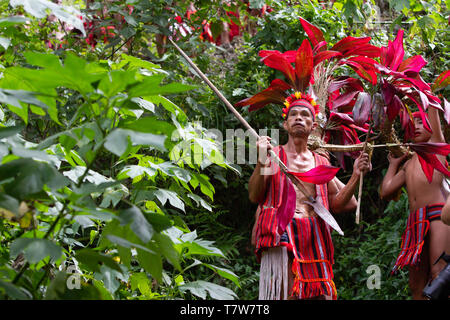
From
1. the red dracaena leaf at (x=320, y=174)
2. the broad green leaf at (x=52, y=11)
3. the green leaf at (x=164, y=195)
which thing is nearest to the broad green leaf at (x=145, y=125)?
the broad green leaf at (x=52, y=11)

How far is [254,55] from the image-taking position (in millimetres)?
4203

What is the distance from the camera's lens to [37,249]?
71cm

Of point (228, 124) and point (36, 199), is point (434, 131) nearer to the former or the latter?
point (228, 124)

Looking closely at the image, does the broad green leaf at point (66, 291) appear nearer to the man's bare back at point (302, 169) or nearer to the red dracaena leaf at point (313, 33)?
the man's bare back at point (302, 169)

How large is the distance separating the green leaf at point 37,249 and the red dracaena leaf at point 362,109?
1.63 meters

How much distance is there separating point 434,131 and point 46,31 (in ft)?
9.22

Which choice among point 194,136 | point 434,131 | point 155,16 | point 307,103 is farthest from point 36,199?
point 155,16

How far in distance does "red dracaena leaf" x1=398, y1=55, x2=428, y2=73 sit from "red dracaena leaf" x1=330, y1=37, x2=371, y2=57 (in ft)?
1.00

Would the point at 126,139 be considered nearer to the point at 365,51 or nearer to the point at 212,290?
the point at 212,290

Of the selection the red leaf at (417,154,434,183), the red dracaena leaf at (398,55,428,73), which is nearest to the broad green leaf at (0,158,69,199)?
the red dracaena leaf at (398,55,428,73)

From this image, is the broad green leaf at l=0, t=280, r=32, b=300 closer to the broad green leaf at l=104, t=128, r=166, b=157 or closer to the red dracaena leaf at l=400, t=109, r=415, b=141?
the broad green leaf at l=104, t=128, r=166, b=157

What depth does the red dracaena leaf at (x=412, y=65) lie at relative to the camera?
7.38ft

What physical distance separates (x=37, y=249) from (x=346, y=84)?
2.18 metres

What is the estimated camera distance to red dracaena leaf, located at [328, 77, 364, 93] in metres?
2.60
